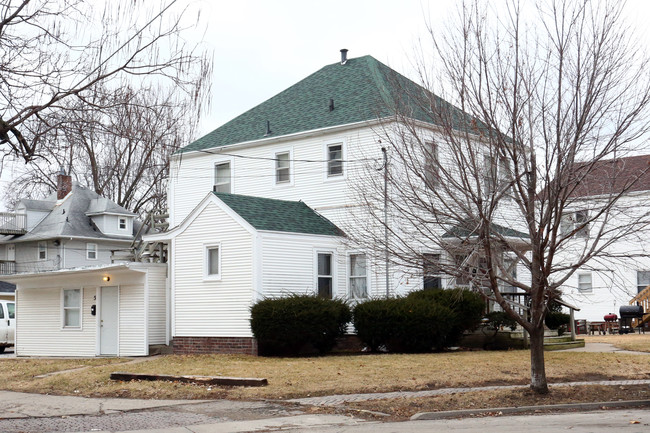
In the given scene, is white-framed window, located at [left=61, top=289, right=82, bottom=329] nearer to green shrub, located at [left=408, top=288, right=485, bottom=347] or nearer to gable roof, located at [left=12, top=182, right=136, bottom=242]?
green shrub, located at [left=408, top=288, right=485, bottom=347]

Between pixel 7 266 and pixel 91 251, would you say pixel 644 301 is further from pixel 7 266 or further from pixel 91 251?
pixel 7 266

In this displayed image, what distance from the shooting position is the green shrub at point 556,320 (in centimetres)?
2655

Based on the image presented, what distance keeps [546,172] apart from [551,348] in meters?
11.7

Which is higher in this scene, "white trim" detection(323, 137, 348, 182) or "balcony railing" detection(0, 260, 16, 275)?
"white trim" detection(323, 137, 348, 182)

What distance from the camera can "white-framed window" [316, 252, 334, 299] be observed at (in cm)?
2559

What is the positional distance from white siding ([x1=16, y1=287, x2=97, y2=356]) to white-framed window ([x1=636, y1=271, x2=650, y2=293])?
25943 millimetres

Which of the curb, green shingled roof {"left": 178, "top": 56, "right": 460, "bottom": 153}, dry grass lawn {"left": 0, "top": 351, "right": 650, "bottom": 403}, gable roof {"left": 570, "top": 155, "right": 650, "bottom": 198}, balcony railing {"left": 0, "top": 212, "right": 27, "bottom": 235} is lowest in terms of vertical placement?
the curb

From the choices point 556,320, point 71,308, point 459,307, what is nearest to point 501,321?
point 459,307

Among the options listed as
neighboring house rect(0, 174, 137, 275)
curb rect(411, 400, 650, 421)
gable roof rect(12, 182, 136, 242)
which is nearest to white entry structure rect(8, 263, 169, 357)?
curb rect(411, 400, 650, 421)

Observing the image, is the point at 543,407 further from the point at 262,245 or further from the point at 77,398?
the point at 262,245

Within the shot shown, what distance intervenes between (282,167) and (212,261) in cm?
580

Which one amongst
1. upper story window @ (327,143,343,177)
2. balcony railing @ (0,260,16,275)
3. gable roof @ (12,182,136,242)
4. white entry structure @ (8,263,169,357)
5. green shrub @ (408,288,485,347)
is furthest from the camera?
balcony railing @ (0,260,16,275)

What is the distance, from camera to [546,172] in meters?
13.8

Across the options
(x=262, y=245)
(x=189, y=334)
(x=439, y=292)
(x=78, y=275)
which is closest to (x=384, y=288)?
(x=439, y=292)
